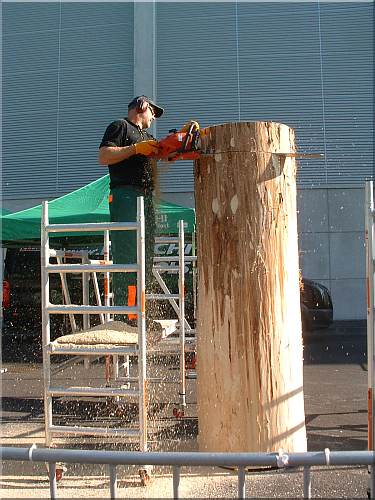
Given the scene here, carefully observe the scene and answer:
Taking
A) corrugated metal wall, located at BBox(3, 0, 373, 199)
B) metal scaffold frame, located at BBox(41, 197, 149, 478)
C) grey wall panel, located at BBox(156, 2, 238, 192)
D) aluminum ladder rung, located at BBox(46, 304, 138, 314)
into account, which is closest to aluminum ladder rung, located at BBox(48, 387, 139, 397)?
metal scaffold frame, located at BBox(41, 197, 149, 478)

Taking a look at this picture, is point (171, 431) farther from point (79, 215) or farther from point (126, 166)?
point (79, 215)

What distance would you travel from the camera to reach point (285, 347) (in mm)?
3490

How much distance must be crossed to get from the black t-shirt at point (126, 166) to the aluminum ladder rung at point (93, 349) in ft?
4.07

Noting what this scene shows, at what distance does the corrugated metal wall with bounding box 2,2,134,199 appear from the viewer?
15.3 meters

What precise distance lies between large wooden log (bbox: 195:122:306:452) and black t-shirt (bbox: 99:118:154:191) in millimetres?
762

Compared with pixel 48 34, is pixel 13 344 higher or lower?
lower

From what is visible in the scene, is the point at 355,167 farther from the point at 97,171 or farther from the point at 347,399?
the point at 347,399

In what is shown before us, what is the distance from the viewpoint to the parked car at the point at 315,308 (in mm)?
11414

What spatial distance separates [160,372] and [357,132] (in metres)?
9.18

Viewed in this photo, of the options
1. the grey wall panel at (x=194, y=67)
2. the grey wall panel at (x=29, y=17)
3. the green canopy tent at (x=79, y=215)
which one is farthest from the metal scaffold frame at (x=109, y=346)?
the grey wall panel at (x=29, y=17)

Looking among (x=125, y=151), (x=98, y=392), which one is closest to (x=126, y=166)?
(x=125, y=151)

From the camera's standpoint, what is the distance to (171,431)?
4633 millimetres

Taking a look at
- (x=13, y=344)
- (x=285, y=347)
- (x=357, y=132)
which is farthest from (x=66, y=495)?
(x=357, y=132)

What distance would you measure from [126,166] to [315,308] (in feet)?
26.4
